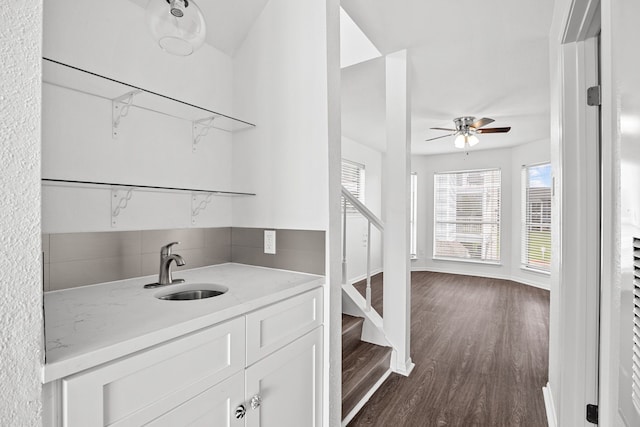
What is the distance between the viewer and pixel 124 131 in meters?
1.43

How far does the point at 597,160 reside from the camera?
4.92 feet

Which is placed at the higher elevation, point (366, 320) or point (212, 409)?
point (212, 409)

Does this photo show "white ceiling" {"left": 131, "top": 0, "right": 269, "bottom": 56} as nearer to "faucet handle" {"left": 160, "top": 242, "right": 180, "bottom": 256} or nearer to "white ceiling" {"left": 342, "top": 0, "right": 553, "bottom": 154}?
"white ceiling" {"left": 342, "top": 0, "right": 553, "bottom": 154}

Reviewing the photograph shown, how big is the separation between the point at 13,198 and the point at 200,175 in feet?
3.78

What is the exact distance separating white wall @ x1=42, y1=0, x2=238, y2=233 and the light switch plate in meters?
→ 0.32

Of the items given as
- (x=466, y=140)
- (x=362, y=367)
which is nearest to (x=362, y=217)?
(x=466, y=140)

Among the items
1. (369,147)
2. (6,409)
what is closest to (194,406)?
(6,409)

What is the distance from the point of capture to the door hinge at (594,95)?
1464 mm

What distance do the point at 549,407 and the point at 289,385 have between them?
172 cm

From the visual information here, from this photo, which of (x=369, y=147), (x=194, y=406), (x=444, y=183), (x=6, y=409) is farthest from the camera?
(x=444, y=183)

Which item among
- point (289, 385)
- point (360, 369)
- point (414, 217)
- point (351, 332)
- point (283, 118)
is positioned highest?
point (283, 118)

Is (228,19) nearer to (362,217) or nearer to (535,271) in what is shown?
(362,217)

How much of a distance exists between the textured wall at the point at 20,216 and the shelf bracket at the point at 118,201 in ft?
2.60

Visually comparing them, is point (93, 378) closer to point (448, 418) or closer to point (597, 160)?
point (448, 418)
